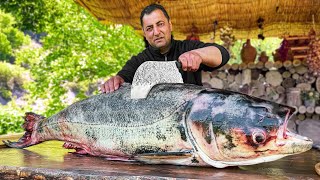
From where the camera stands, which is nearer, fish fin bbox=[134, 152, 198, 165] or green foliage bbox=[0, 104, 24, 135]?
fish fin bbox=[134, 152, 198, 165]

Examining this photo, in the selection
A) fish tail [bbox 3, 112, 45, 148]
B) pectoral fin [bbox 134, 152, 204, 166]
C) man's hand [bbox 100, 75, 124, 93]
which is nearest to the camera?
pectoral fin [bbox 134, 152, 204, 166]

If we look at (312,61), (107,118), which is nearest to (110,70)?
(312,61)

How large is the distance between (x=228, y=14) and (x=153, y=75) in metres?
4.06

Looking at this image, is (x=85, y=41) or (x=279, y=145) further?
(x=85, y=41)

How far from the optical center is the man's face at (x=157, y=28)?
2398 millimetres

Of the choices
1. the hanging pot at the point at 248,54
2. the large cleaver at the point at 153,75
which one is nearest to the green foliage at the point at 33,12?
the hanging pot at the point at 248,54

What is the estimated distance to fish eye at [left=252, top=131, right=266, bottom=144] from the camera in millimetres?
1470

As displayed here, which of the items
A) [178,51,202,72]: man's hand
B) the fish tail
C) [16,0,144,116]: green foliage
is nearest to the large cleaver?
[178,51,202,72]: man's hand

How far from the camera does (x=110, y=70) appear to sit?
30.3 ft

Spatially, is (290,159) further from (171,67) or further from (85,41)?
(85,41)

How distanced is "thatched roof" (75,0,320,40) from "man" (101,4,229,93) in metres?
2.12

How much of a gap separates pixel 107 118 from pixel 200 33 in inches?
193

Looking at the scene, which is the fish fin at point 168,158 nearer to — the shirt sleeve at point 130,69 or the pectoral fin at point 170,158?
the pectoral fin at point 170,158

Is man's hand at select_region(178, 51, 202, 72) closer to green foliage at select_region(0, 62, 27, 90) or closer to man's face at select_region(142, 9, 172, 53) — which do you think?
man's face at select_region(142, 9, 172, 53)
